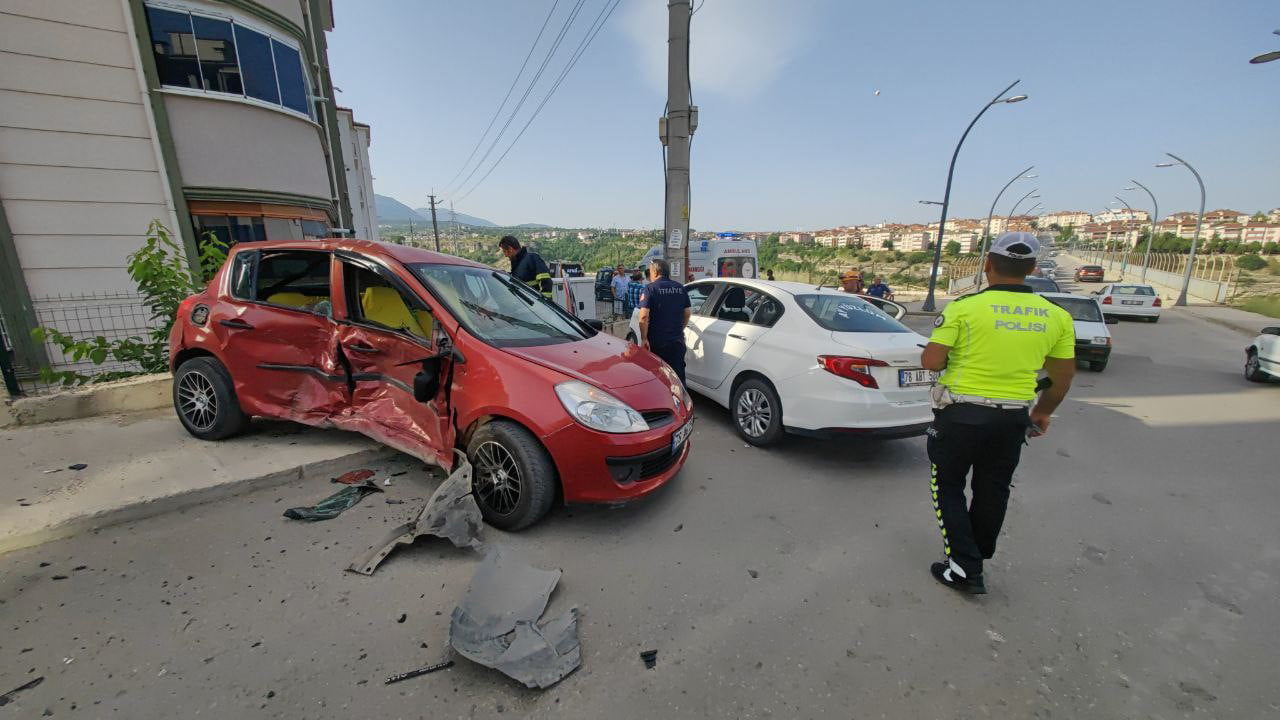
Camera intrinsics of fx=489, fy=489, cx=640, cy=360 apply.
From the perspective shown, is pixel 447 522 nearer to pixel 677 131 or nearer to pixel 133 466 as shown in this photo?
pixel 133 466

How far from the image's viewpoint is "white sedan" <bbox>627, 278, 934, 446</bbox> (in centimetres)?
405

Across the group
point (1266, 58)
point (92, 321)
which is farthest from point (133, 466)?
point (1266, 58)

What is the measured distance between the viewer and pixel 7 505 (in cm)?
304

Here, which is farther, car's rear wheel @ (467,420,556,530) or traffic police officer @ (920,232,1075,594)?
car's rear wheel @ (467,420,556,530)

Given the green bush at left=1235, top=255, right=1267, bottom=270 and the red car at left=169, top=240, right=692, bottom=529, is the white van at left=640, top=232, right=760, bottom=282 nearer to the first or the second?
the red car at left=169, top=240, right=692, bottom=529

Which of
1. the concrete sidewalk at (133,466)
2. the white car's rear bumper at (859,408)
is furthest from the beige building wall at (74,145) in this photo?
the white car's rear bumper at (859,408)

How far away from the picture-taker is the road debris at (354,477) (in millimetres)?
3657

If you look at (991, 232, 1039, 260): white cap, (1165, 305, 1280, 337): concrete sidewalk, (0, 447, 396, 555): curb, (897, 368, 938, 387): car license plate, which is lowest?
(1165, 305, 1280, 337): concrete sidewalk

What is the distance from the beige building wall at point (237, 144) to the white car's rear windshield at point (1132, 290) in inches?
916

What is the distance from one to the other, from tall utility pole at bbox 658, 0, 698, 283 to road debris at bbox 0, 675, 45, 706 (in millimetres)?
6862

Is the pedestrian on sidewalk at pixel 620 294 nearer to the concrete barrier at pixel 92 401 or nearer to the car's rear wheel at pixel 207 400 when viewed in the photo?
the concrete barrier at pixel 92 401

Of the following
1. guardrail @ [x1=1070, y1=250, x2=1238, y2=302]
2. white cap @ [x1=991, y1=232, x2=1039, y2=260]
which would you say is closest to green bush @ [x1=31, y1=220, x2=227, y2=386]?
white cap @ [x1=991, y1=232, x2=1039, y2=260]

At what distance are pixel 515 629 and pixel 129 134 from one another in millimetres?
9729

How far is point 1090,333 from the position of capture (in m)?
8.55
